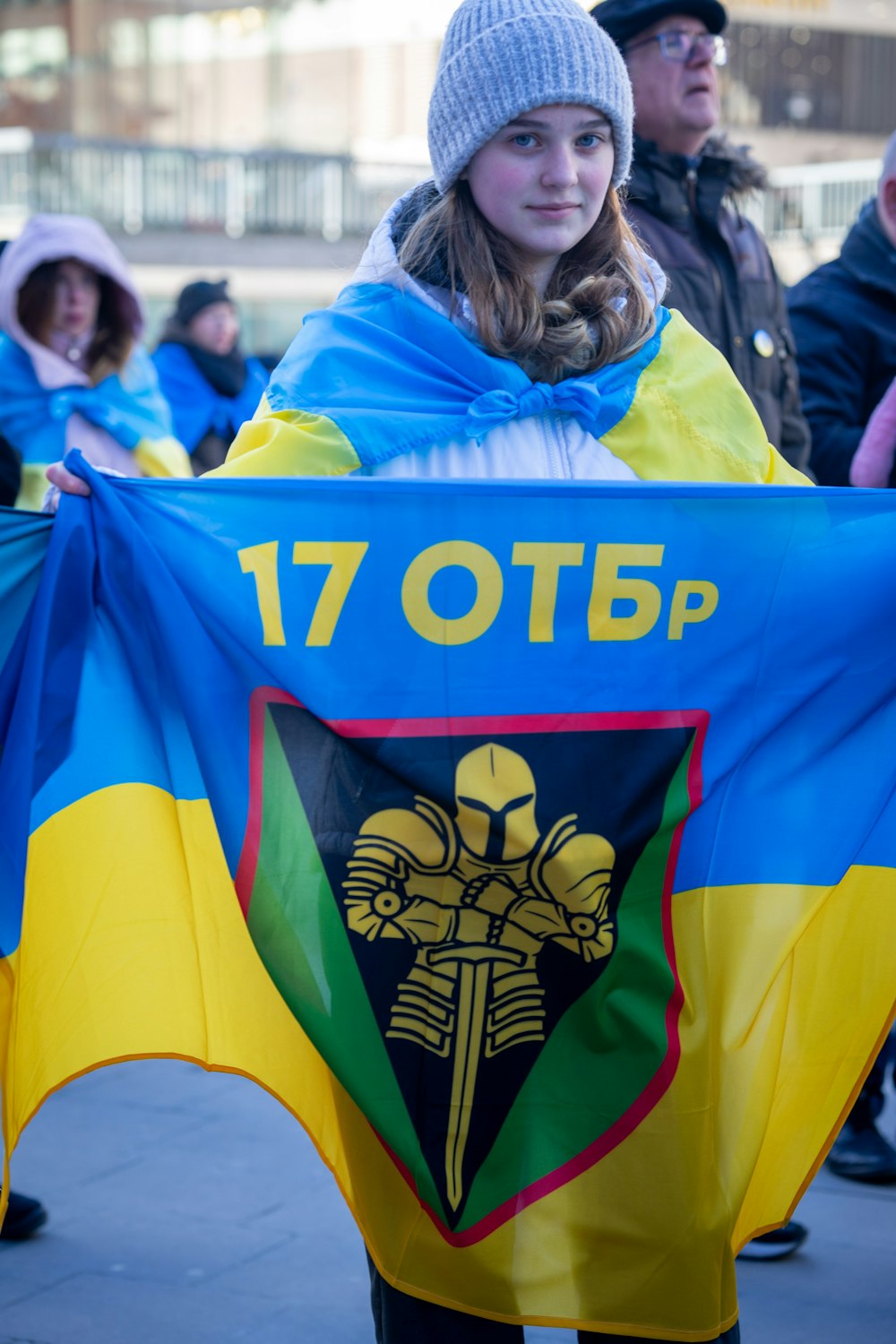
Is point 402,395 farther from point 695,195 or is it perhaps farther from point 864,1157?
point 864,1157

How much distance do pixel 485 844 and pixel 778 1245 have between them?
5.49 feet

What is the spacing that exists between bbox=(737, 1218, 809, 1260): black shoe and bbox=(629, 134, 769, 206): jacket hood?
2129 millimetres

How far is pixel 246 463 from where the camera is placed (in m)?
2.50

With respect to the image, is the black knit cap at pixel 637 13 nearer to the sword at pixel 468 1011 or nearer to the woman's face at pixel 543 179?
the woman's face at pixel 543 179

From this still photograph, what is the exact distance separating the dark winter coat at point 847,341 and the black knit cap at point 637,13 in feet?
2.26

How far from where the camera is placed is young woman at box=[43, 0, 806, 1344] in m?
2.45

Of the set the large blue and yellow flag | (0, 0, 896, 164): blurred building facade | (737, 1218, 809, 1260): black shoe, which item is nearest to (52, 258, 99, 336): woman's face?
the large blue and yellow flag

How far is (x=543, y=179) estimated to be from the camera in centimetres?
244

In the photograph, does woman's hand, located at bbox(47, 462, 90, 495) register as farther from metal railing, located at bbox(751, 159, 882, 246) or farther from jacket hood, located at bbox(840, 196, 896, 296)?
metal railing, located at bbox(751, 159, 882, 246)

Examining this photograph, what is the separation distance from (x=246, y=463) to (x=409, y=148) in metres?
22.9

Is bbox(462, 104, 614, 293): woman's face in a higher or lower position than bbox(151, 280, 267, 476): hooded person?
higher

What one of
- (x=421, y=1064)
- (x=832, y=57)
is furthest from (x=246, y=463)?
(x=832, y=57)

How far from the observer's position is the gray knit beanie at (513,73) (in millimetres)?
2430

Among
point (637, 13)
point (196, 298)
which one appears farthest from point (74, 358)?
point (196, 298)
